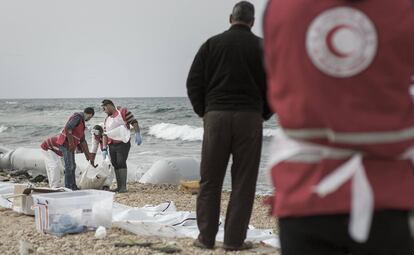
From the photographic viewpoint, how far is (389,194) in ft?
4.64

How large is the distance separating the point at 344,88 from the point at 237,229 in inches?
127

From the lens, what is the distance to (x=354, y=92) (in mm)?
1433

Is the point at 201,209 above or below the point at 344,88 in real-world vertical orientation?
below

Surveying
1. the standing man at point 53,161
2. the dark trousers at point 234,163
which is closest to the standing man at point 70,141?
the standing man at point 53,161

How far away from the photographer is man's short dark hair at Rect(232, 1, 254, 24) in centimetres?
441

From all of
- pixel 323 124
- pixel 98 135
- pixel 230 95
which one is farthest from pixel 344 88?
pixel 98 135

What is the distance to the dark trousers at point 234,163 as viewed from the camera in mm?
4391

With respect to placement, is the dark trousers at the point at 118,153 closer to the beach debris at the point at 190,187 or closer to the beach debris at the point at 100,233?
the beach debris at the point at 190,187

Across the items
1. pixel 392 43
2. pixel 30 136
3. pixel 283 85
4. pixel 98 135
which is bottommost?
pixel 30 136

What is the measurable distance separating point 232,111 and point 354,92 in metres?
2.94

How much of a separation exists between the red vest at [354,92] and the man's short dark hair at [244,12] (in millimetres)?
2977

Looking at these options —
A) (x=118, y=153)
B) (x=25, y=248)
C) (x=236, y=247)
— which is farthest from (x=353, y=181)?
(x=118, y=153)

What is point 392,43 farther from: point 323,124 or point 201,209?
point 201,209

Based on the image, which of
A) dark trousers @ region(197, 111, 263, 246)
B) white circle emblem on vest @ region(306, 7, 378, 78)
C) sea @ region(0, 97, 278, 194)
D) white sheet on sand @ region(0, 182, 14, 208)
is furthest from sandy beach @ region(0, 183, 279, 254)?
sea @ region(0, 97, 278, 194)
